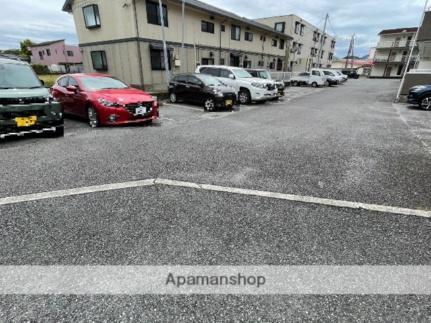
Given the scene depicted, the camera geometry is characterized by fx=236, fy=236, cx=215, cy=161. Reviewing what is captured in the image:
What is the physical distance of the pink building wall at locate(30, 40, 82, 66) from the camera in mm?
45156

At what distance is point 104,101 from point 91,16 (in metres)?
13.3

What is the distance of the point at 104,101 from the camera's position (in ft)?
22.0

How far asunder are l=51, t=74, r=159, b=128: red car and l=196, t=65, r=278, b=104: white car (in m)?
6.25

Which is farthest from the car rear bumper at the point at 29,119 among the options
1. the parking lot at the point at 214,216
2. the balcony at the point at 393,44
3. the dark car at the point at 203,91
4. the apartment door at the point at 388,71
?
the apartment door at the point at 388,71

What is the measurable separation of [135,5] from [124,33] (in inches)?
67.4

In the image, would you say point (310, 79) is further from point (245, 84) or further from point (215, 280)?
point (215, 280)

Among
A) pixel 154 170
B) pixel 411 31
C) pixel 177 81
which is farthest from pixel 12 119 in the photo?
pixel 411 31

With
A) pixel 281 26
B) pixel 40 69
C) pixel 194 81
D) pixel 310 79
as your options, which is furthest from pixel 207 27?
pixel 40 69

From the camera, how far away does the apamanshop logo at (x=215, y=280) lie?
2.00 metres

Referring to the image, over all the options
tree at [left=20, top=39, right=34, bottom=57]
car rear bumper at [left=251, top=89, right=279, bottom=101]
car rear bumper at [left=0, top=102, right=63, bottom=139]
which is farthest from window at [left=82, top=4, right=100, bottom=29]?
tree at [left=20, top=39, right=34, bottom=57]

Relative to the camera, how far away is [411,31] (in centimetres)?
4597

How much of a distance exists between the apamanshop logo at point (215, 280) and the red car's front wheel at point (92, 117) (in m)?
6.22

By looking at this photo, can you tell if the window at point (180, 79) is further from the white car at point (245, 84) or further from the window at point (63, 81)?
the window at point (63, 81)

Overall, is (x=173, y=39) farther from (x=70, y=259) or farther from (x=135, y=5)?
(x=70, y=259)
